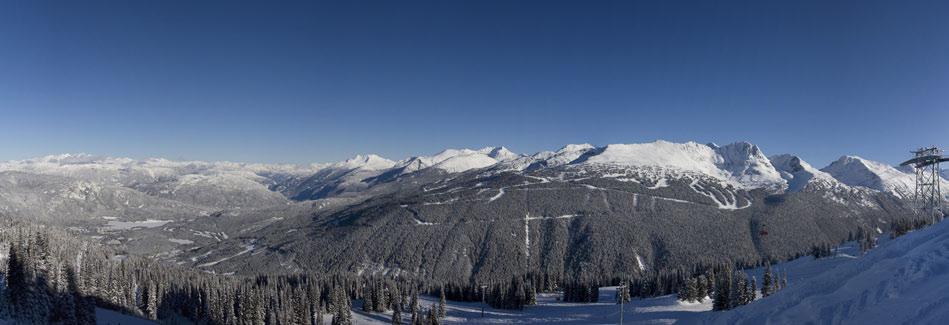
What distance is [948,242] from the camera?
31.9m

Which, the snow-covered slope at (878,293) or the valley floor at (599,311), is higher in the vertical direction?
the snow-covered slope at (878,293)

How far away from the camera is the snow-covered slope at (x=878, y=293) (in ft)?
90.5

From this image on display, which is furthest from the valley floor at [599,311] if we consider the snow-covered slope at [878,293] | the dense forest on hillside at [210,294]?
the snow-covered slope at [878,293]

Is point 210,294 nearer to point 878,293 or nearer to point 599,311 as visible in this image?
point 599,311

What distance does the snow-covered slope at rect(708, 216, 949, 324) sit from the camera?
27.6 m

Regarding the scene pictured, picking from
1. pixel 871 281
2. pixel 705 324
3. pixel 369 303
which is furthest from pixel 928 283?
pixel 369 303

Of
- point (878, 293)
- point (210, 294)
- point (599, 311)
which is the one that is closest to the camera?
point (878, 293)

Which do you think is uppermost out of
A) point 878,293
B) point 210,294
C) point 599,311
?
point 878,293

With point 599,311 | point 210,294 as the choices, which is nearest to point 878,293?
point 599,311

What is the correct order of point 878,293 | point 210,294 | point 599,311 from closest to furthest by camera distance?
point 878,293
point 599,311
point 210,294

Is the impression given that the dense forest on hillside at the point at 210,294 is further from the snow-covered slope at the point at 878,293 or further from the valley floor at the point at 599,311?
the snow-covered slope at the point at 878,293

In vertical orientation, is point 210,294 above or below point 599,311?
above

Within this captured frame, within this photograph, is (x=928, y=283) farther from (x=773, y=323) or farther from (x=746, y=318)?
(x=746, y=318)

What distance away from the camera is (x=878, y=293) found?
3084cm
